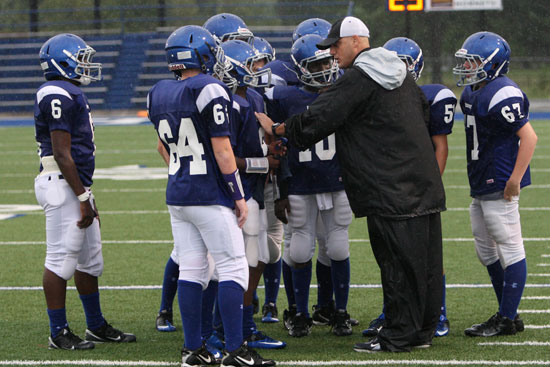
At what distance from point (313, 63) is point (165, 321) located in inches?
68.1

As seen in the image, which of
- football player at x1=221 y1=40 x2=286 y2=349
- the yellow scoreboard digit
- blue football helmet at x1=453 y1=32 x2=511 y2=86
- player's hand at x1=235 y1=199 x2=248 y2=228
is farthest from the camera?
the yellow scoreboard digit

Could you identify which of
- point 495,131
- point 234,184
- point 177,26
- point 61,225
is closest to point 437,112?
point 495,131

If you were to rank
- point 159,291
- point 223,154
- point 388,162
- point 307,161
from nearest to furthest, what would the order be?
point 223,154
point 388,162
point 307,161
point 159,291

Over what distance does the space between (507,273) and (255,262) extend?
1393mm

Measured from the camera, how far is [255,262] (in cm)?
464

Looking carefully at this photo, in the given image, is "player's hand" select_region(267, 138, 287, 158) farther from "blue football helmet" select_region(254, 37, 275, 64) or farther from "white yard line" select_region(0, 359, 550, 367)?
"white yard line" select_region(0, 359, 550, 367)

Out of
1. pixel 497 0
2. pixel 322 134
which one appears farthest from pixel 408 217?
pixel 497 0

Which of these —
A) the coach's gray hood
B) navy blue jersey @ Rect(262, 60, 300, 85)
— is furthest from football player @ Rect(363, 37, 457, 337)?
navy blue jersey @ Rect(262, 60, 300, 85)

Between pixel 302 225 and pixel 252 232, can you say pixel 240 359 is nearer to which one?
pixel 252 232

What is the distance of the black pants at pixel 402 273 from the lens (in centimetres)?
436

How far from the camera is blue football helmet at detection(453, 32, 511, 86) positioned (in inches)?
187

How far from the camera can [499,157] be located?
186 inches

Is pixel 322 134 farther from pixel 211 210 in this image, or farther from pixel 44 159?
pixel 44 159

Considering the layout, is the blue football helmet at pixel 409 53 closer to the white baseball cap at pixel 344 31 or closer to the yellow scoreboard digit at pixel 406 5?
the white baseball cap at pixel 344 31
